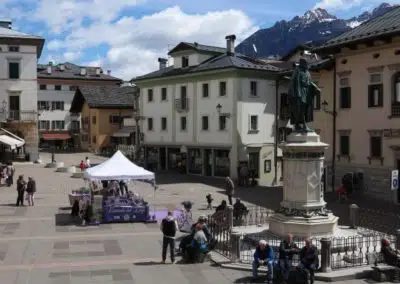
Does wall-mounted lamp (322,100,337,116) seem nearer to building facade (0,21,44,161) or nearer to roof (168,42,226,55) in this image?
roof (168,42,226,55)

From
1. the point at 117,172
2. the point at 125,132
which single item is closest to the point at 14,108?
the point at 125,132

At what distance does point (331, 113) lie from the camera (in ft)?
114

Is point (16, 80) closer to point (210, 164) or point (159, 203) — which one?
point (210, 164)

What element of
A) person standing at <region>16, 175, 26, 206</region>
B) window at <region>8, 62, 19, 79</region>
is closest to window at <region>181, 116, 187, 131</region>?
window at <region>8, 62, 19, 79</region>

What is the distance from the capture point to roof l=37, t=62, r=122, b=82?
88.5 metres

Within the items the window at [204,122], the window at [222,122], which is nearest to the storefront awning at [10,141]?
the window at [204,122]

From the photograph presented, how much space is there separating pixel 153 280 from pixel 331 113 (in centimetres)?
2320

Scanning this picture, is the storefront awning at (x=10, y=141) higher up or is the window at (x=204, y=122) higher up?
the window at (x=204, y=122)

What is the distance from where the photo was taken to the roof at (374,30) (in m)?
29.5

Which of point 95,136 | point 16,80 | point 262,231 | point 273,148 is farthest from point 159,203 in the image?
point 95,136

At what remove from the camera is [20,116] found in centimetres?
5438

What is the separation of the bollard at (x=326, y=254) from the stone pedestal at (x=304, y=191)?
83.2 inches

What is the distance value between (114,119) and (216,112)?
29762 millimetres

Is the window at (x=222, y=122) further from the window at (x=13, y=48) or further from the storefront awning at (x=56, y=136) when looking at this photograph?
the storefront awning at (x=56, y=136)
